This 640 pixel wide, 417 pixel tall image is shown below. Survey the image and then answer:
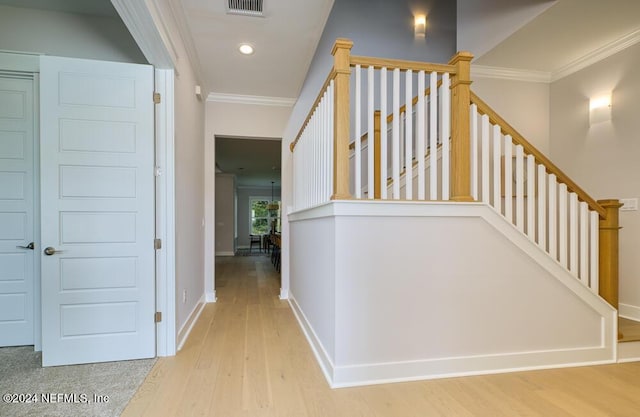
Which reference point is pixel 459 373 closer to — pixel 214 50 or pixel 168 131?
pixel 168 131

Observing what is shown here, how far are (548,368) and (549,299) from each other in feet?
1.65

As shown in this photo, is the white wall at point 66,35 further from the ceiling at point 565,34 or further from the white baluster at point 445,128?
the ceiling at point 565,34

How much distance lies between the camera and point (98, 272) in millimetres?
2354

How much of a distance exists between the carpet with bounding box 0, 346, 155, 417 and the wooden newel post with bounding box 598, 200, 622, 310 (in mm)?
3481

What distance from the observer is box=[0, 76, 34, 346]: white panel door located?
2611 mm

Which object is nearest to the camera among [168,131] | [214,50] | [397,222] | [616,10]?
[397,222]

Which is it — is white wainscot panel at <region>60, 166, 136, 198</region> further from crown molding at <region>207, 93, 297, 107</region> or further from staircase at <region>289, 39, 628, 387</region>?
crown molding at <region>207, 93, 297, 107</region>

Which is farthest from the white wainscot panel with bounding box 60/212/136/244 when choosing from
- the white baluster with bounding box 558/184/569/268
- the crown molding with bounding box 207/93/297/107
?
the white baluster with bounding box 558/184/569/268

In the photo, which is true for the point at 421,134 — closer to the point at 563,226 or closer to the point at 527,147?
the point at 527,147

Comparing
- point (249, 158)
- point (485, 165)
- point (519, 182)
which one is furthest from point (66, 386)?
point (249, 158)

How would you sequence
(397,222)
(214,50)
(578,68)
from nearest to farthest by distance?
(397,222) → (214,50) → (578,68)

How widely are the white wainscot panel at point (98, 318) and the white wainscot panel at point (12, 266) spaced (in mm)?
737

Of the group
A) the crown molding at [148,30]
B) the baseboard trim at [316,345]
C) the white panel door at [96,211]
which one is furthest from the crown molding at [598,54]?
the white panel door at [96,211]

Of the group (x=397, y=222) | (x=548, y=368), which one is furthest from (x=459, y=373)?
(x=397, y=222)
